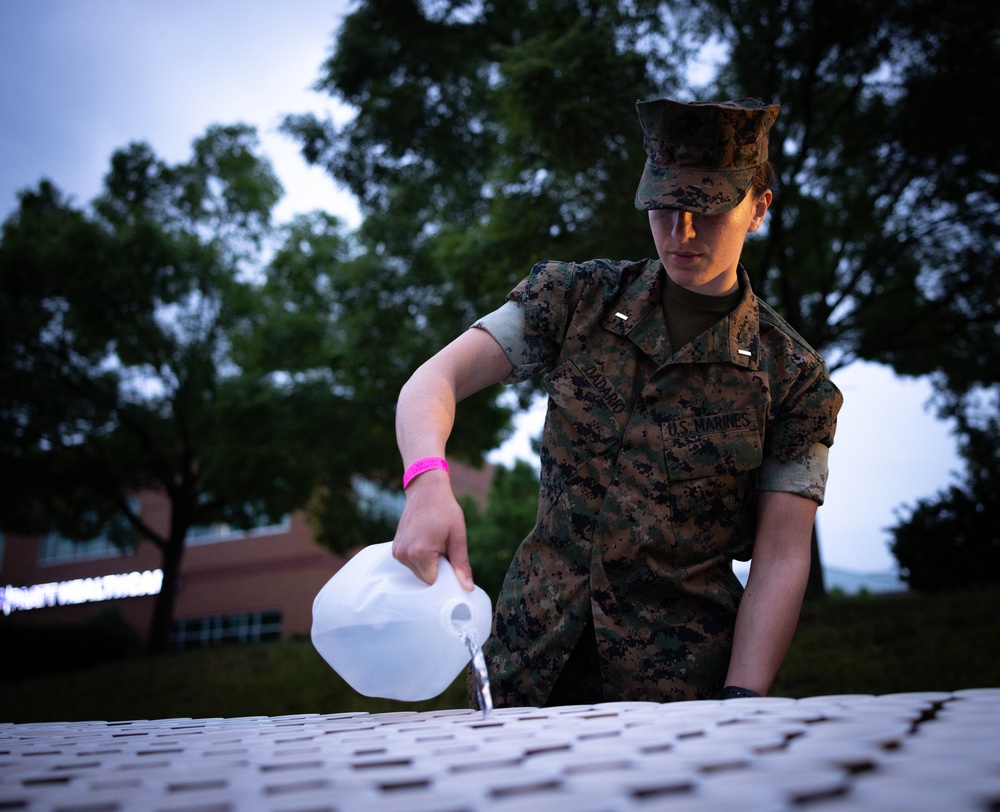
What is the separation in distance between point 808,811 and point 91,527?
19.4m

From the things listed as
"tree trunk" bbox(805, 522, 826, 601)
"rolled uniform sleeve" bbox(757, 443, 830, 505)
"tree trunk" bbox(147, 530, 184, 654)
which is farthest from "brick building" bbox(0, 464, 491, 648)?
"rolled uniform sleeve" bbox(757, 443, 830, 505)

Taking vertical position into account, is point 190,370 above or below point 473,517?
above

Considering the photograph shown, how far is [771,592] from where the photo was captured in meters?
1.86

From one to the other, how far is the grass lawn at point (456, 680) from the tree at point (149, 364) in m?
3.14

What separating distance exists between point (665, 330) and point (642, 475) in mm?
340

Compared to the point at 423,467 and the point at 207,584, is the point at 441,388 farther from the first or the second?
the point at 207,584

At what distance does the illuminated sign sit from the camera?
86.5ft

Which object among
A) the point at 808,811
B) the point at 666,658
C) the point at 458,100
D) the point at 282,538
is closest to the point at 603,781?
the point at 808,811

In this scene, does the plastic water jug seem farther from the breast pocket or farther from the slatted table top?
the breast pocket

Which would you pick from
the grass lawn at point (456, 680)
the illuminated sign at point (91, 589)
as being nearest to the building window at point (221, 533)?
the illuminated sign at point (91, 589)

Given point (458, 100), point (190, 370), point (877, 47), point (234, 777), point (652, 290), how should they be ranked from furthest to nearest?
1. point (190, 370)
2. point (458, 100)
3. point (877, 47)
4. point (652, 290)
5. point (234, 777)

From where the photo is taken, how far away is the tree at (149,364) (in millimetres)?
14281

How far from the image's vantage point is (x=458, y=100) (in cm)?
→ 1095

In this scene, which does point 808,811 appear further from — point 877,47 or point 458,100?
point 458,100
